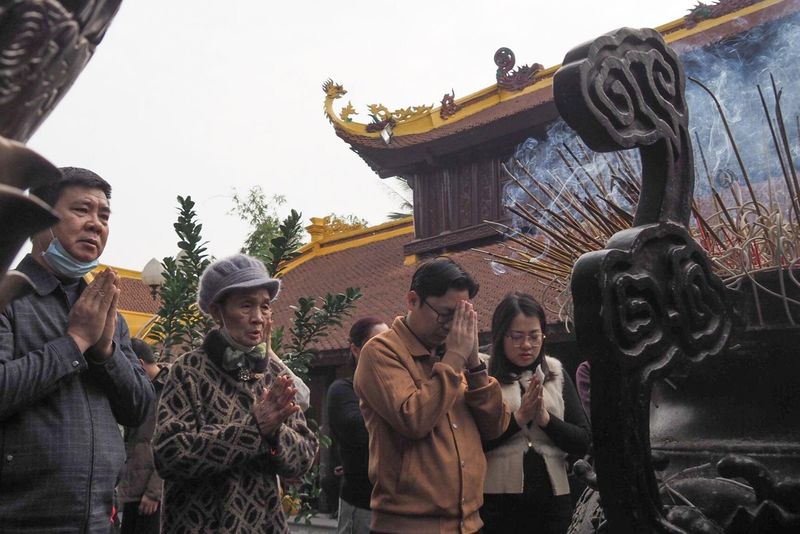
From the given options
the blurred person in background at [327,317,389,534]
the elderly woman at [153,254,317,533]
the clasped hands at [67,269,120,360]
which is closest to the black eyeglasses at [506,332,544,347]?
the blurred person in background at [327,317,389,534]

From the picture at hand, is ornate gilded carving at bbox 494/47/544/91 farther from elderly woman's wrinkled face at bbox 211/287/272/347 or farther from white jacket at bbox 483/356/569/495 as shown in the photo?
elderly woman's wrinkled face at bbox 211/287/272/347

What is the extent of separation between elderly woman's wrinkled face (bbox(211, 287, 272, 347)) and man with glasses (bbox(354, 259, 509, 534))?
0.31 meters

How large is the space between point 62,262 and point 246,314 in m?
0.52

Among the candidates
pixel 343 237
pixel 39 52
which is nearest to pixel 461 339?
pixel 39 52

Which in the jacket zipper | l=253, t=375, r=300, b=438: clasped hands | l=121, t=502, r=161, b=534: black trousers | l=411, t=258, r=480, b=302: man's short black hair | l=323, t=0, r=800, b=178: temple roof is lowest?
l=121, t=502, r=161, b=534: black trousers

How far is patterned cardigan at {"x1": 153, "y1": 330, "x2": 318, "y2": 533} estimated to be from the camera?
1982mm

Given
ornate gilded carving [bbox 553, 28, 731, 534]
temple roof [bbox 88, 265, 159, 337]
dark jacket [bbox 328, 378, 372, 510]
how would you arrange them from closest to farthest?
ornate gilded carving [bbox 553, 28, 731, 534], dark jacket [bbox 328, 378, 372, 510], temple roof [bbox 88, 265, 159, 337]

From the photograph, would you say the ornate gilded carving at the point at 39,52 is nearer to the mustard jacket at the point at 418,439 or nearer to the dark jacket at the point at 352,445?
the mustard jacket at the point at 418,439

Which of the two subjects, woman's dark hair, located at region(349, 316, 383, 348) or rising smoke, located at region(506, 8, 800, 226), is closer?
rising smoke, located at region(506, 8, 800, 226)

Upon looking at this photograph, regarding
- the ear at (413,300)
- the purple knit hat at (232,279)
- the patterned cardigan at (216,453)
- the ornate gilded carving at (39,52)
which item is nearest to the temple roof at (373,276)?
the ear at (413,300)

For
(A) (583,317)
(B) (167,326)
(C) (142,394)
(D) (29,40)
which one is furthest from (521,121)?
(D) (29,40)

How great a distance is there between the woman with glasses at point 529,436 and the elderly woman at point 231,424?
665 millimetres

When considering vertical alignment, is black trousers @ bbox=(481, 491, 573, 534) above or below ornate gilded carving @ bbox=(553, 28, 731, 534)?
below

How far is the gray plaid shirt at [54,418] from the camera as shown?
166 centimetres
